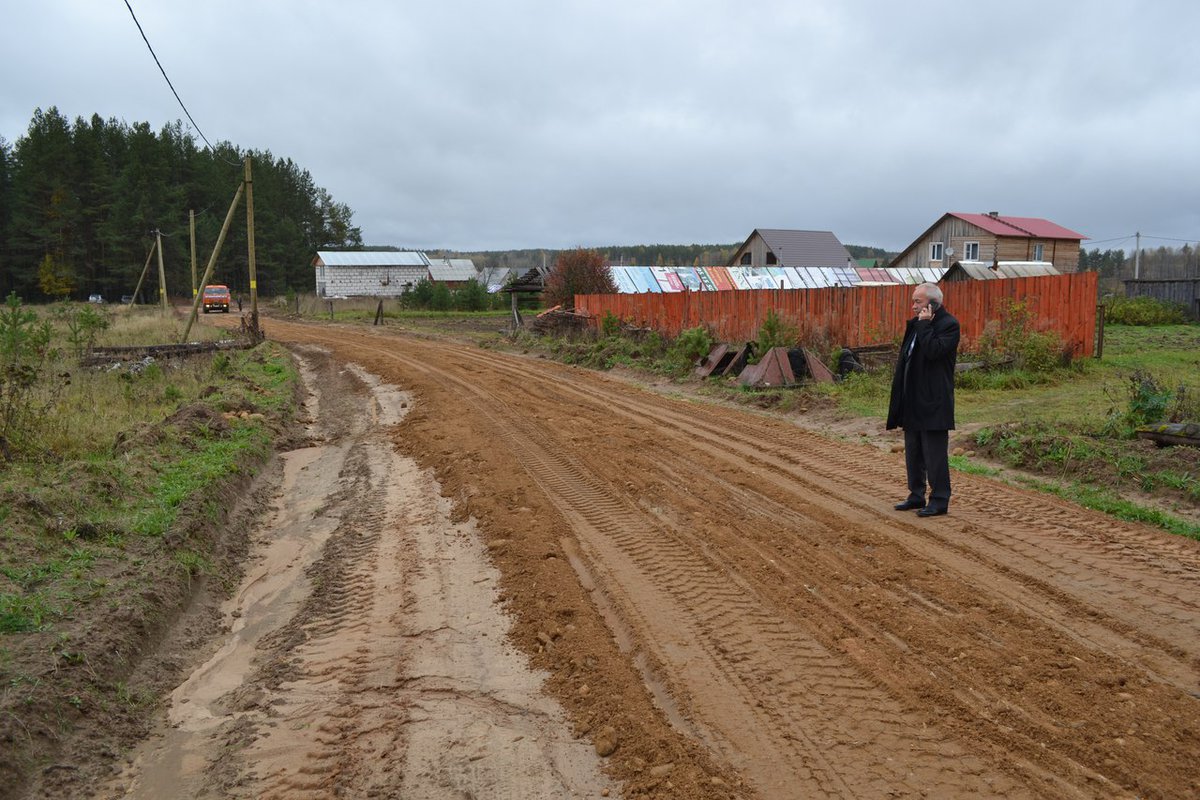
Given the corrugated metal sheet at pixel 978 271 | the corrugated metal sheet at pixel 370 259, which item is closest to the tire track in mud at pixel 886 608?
the corrugated metal sheet at pixel 978 271

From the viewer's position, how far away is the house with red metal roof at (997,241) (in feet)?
185

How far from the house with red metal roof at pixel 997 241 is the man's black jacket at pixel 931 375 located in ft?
178

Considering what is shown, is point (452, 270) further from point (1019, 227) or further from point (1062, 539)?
point (1062, 539)

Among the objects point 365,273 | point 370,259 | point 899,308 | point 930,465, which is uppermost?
point 370,259

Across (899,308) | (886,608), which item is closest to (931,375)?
(886,608)

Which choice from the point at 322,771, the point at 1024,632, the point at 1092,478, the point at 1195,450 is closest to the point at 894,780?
the point at 1024,632

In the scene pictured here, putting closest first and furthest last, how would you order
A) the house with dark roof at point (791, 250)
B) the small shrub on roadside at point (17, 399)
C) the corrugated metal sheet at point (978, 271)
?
the small shrub on roadside at point (17, 399)
the corrugated metal sheet at point (978, 271)
the house with dark roof at point (791, 250)

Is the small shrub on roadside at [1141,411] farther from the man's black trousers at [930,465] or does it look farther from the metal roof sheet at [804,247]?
the metal roof sheet at [804,247]

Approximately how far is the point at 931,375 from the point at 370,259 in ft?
248

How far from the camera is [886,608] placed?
491 centimetres

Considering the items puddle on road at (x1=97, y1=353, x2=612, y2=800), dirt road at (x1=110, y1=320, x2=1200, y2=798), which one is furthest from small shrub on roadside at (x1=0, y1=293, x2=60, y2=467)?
dirt road at (x1=110, y1=320, x2=1200, y2=798)

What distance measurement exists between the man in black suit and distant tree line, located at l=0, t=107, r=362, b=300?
56.1 meters

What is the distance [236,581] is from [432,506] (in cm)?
200

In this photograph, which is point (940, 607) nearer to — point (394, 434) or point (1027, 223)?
point (394, 434)
